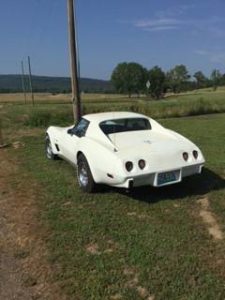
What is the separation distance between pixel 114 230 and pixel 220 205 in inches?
64.4

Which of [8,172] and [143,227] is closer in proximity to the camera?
[143,227]

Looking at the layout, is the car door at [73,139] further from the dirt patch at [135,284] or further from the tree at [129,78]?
the tree at [129,78]

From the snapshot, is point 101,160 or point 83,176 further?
point 83,176

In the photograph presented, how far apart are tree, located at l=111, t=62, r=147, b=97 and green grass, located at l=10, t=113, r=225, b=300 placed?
346 ft

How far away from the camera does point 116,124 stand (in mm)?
7543

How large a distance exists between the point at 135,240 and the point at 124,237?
0.16 meters

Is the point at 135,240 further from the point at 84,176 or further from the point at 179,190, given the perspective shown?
the point at 84,176

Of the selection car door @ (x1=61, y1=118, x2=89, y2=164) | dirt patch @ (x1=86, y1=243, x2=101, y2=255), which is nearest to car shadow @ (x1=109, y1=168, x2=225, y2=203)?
car door @ (x1=61, y1=118, x2=89, y2=164)

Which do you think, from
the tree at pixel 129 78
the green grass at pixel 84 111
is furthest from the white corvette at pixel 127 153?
the tree at pixel 129 78

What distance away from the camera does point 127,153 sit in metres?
6.29

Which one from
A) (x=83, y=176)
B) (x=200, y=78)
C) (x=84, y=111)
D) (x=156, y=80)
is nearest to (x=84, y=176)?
(x=83, y=176)

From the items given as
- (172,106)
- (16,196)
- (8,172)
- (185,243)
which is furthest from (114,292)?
(172,106)

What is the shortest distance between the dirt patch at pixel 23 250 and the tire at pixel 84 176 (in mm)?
760

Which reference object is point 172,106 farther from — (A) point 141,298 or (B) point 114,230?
(A) point 141,298
